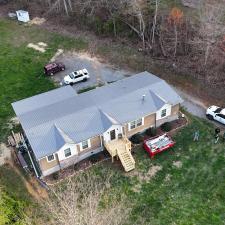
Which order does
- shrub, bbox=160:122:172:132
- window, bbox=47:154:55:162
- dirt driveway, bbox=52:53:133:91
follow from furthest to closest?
dirt driveway, bbox=52:53:133:91 → shrub, bbox=160:122:172:132 → window, bbox=47:154:55:162

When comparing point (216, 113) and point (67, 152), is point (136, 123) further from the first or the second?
point (216, 113)

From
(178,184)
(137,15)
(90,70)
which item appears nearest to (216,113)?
(178,184)

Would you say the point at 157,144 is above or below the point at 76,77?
below

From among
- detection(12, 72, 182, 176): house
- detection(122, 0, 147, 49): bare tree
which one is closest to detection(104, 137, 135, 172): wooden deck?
detection(12, 72, 182, 176): house

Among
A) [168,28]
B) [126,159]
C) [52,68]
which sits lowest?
[126,159]

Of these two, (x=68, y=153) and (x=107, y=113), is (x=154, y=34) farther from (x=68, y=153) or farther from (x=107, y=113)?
(x=68, y=153)

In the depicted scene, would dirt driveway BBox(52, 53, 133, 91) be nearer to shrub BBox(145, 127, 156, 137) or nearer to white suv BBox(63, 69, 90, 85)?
white suv BBox(63, 69, 90, 85)

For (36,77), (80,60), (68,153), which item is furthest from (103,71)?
(68,153)
